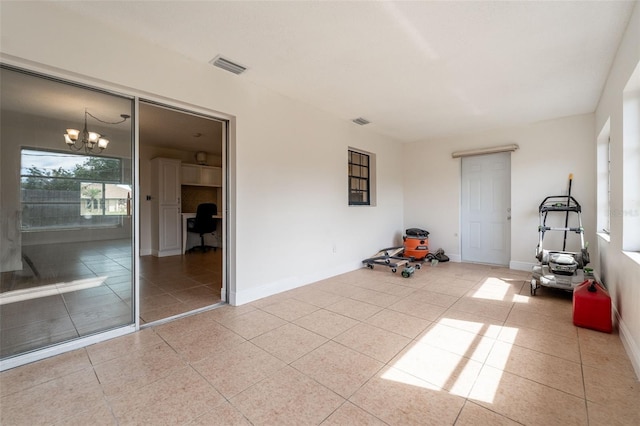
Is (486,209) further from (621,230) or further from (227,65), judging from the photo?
(227,65)

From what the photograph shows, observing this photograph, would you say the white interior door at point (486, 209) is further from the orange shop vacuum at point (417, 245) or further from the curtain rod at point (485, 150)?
the orange shop vacuum at point (417, 245)

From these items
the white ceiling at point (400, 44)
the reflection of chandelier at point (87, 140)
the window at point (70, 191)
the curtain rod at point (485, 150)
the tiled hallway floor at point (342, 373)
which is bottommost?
the tiled hallway floor at point (342, 373)

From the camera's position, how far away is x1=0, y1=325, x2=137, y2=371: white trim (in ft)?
6.36

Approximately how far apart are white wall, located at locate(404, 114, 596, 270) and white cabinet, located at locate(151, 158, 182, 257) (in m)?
5.34

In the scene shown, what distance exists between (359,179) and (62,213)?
4381 millimetres

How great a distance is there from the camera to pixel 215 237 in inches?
297

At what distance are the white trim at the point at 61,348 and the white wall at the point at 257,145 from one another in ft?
3.53

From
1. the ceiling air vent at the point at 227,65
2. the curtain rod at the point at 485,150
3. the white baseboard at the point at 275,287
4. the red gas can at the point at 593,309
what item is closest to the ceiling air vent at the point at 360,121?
the curtain rod at the point at 485,150

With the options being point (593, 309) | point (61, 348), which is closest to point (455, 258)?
point (593, 309)

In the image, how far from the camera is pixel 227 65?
113 inches

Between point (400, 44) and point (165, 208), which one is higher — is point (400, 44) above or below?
above

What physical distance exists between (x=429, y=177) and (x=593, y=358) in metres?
4.40

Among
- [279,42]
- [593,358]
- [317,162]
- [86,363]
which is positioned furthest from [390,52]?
[86,363]

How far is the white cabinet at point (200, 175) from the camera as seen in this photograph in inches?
267
